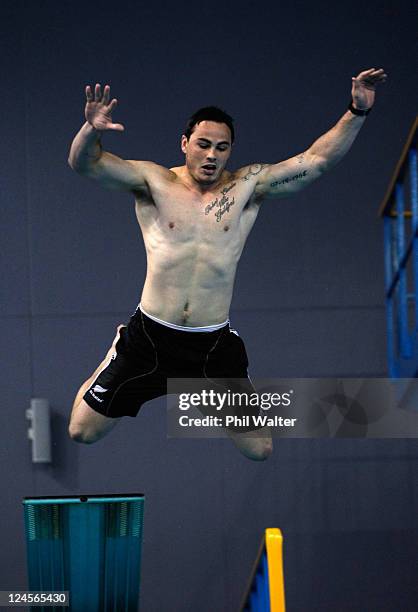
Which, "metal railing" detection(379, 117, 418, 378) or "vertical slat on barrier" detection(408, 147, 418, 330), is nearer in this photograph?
"vertical slat on barrier" detection(408, 147, 418, 330)

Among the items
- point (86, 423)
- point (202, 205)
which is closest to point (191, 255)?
point (202, 205)

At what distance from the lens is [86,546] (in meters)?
4.68

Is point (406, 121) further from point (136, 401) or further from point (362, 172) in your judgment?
point (136, 401)

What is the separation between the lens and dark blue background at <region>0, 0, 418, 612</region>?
7.09 meters

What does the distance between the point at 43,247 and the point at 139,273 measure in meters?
0.67

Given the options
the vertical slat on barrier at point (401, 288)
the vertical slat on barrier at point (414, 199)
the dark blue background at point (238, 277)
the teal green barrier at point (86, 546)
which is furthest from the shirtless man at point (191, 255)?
the dark blue background at point (238, 277)

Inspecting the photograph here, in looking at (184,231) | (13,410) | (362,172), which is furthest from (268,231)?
(184,231)

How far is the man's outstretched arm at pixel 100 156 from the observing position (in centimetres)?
421

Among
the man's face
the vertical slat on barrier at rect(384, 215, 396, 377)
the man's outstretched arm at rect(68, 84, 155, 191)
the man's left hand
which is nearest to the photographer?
the man's outstretched arm at rect(68, 84, 155, 191)

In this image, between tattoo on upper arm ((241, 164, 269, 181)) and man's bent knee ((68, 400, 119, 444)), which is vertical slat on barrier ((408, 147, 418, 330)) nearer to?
tattoo on upper arm ((241, 164, 269, 181))

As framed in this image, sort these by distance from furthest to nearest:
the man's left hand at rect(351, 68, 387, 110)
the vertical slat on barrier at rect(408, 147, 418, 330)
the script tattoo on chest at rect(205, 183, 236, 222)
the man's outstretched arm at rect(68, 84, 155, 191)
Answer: the vertical slat on barrier at rect(408, 147, 418, 330)
the script tattoo on chest at rect(205, 183, 236, 222)
the man's left hand at rect(351, 68, 387, 110)
the man's outstretched arm at rect(68, 84, 155, 191)

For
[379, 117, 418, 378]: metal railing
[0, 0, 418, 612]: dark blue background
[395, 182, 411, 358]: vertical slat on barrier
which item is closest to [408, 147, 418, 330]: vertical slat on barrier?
[379, 117, 418, 378]: metal railing

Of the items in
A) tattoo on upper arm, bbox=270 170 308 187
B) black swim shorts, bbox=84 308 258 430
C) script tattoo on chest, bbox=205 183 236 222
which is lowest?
black swim shorts, bbox=84 308 258 430

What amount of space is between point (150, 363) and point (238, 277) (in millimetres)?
2391
